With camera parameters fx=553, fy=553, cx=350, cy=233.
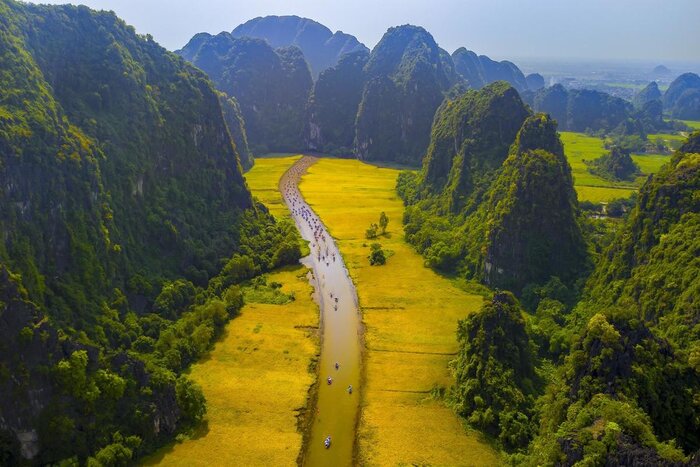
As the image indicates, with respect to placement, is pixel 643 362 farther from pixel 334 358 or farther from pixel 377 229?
pixel 377 229

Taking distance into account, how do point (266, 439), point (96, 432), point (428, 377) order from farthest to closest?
point (428, 377)
point (266, 439)
point (96, 432)

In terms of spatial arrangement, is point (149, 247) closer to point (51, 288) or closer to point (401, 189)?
point (51, 288)

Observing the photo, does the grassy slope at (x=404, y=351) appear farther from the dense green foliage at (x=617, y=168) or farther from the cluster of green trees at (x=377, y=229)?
the dense green foliage at (x=617, y=168)

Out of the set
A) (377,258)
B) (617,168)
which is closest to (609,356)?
(377,258)

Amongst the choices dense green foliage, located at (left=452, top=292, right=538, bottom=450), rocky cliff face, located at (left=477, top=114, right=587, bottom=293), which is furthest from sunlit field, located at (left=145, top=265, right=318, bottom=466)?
rocky cliff face, located at (left=477, top=114, right=587, bottom=293)

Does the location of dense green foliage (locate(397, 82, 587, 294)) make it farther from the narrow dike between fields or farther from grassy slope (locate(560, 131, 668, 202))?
grassy slope (locate(560, 131, 668, 202))

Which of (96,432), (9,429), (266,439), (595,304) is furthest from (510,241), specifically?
(9,429)

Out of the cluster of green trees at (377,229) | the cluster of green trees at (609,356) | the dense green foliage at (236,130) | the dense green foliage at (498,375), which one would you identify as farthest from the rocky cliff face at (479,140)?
the dense green foliage at (236,130)
